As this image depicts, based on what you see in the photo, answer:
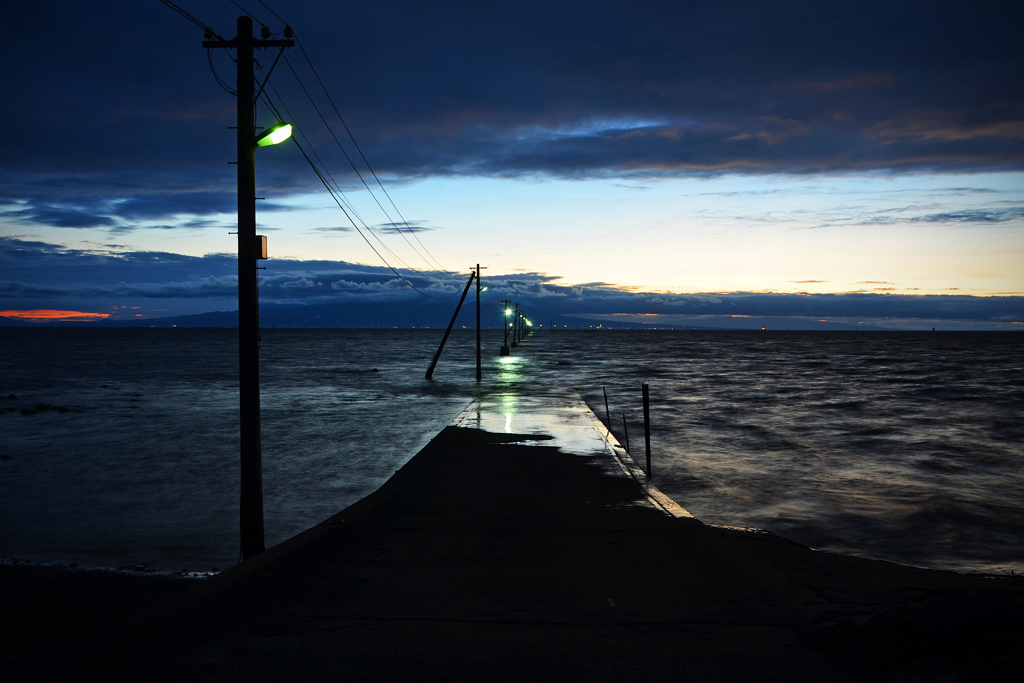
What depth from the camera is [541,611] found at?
559 cm

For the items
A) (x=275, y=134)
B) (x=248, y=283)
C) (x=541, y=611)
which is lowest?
(x=541, y=611)

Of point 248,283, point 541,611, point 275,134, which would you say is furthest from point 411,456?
point 541,611

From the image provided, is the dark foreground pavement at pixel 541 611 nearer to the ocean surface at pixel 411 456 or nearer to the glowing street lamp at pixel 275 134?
the ocean surface at pixel 411 456

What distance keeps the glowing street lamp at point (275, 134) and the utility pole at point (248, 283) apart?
0.15 meters

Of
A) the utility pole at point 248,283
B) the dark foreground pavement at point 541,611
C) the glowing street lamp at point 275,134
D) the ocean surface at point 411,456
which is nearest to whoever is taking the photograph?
the dark foreground pavement at point 541,611

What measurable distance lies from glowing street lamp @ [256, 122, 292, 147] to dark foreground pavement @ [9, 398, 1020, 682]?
5.51 m

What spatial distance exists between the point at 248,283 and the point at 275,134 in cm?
213

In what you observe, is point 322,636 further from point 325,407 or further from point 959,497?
point 325,407

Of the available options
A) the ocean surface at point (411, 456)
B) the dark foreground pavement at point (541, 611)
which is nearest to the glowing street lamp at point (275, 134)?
the dark foreground pavement at point (541, 611)

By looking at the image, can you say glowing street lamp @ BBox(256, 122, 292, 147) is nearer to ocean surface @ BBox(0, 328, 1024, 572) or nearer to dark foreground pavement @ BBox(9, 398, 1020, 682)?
dark foreground pavement @ BBox(9, 398, 1020, 682)

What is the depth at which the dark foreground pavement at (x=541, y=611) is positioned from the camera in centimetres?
448

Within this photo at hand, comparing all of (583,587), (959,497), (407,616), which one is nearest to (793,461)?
(959,497)

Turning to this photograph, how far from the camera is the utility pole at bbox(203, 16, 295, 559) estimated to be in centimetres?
853

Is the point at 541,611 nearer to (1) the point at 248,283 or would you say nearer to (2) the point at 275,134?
(1) the point at 248,283
